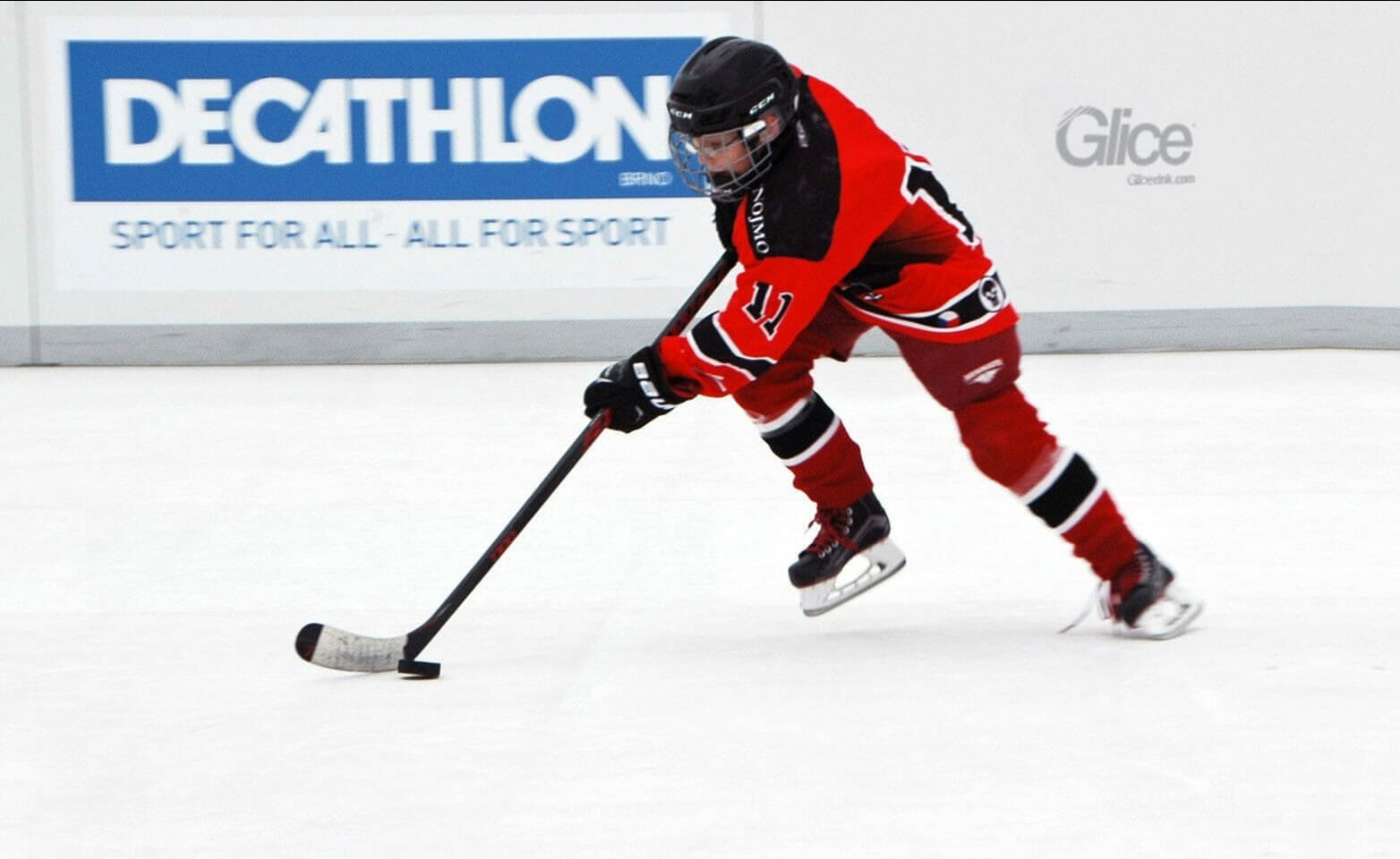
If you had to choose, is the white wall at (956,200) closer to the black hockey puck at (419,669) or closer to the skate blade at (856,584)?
the skate blade at (856,584)

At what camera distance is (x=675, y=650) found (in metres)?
2.89

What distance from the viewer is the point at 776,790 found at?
2.21 m

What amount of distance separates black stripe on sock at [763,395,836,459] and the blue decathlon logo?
293 cm

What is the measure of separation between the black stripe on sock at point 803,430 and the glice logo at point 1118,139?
3.14 meters

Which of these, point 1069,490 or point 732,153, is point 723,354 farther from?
point 1069,490

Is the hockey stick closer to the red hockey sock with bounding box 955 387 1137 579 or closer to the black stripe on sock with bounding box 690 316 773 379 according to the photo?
the black stripe on sock with bounding box 690 316 773 379

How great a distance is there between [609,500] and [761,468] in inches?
18.1

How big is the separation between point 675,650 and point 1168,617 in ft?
2.60

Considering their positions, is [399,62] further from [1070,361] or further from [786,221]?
[786,221]

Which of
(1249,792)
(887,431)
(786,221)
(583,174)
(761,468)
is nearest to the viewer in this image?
(1249,792)

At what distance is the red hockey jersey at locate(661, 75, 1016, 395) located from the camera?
2646mm

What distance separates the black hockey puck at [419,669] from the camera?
2.71 meters

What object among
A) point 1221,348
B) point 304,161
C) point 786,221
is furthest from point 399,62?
point 786,221

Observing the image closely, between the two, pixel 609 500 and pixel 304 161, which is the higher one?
pixel 304 161
